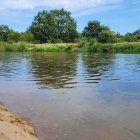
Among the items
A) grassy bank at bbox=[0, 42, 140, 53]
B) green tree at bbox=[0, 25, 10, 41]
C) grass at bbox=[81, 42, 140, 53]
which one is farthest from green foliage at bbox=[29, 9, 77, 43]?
green tree at bbox=[0, 25, 10, 41]

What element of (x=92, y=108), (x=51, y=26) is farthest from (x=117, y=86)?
(x=51, y=26)

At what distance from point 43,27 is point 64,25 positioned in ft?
19.9

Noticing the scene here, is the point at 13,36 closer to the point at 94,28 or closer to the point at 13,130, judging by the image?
the point at 94,28

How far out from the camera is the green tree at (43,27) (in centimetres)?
9488

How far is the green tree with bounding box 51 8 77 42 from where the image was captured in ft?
320

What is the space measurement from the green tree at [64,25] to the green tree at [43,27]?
2223mm

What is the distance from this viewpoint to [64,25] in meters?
97.3

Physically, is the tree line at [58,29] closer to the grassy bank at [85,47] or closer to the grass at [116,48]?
the grassy bank at [85,47]

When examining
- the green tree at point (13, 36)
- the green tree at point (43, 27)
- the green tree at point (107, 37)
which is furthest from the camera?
the green tree at point (13, 36)

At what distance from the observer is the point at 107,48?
2899 inches

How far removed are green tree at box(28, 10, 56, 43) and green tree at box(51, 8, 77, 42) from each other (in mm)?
2223

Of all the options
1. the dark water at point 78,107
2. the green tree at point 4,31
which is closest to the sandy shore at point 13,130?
the dark water at point 78,107

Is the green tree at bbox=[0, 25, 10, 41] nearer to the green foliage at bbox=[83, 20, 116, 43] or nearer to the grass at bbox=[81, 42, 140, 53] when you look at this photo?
the green foliage at bbox=[83, 20, 116, 43]

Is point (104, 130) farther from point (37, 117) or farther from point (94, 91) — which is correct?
point (94, 91)
